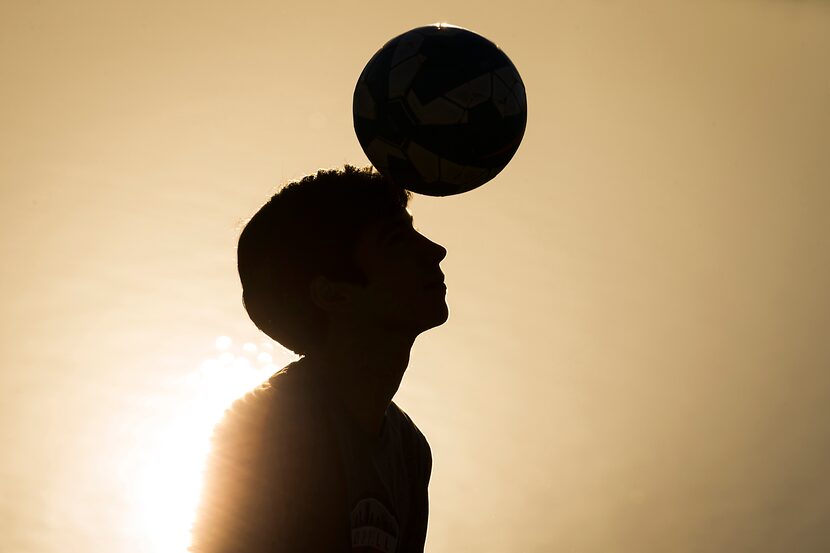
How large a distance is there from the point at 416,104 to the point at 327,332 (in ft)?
3.40

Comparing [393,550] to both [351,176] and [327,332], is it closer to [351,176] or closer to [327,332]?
[327,332]

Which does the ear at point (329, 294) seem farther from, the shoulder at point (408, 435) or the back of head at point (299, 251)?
the shoulder at point (408, 435)

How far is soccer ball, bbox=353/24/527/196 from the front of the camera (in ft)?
13.5

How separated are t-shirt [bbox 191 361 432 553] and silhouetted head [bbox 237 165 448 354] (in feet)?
0.82

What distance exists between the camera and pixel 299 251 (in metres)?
3.97

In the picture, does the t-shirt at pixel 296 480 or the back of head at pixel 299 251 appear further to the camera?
the back of head at pixel 299 251

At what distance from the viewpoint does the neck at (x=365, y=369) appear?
12.5 ft

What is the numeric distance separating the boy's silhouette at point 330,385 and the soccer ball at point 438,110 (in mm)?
176

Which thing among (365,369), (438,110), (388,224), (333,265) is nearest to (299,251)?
(333,265)

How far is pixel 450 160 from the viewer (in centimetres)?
417

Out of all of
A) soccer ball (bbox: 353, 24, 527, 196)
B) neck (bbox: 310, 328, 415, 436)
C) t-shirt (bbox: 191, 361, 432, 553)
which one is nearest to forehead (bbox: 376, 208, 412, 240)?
soccer ball (bbox: 353, 24, 527, 196)

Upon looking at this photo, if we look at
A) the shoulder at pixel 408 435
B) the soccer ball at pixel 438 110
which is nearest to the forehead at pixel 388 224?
the soccer ball at pixel 438 110

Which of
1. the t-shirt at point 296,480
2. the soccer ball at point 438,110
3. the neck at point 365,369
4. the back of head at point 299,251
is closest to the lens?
A: the t-shirt at point 296,480

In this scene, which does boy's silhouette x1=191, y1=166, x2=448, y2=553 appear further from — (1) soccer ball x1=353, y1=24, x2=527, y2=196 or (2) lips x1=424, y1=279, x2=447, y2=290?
(1) soccer ball x1=353, y1=24, x2=527, y2=196
